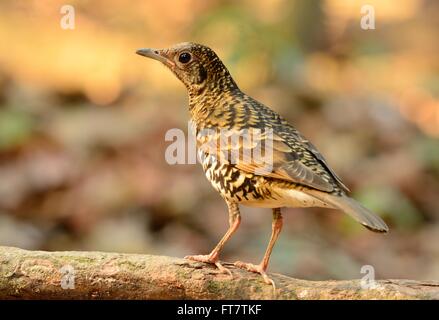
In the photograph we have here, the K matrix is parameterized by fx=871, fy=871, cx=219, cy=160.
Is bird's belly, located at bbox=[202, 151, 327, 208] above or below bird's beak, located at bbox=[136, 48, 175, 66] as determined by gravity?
below

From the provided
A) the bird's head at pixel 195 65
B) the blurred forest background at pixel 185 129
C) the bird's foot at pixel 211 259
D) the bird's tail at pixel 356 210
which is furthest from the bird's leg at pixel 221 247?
the blurred forest background at pixel 185 129

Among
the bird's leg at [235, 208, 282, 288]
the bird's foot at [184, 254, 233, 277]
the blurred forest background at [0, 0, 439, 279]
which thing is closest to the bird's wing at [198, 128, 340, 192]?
the bird's leg at [235, 208, 282, 288]

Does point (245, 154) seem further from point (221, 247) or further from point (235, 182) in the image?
point (221, 247)

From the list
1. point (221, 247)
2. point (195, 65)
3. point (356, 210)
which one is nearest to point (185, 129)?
point (195, 65)

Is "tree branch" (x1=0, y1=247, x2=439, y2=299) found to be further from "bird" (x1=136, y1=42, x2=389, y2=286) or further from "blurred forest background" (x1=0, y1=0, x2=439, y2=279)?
"blurred forest background" (x1=0, y1=0, x2=439, y2=279)

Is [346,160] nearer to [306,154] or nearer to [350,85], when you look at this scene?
[350,85]

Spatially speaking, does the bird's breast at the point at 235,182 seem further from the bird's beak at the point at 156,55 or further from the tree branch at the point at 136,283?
the bird's beak at the point at 156,55

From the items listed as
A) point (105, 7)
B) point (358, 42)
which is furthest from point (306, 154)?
point (105, 7)
